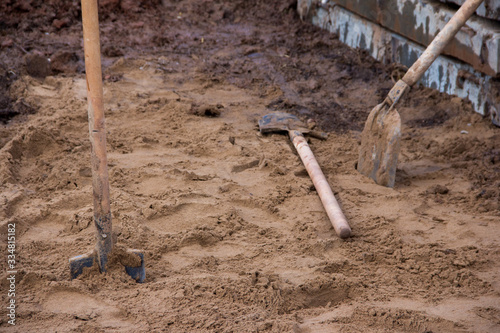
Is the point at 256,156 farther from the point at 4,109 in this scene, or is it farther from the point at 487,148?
the point at 4,109

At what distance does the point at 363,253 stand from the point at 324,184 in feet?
2.30

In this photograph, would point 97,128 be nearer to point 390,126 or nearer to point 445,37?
point 390,126

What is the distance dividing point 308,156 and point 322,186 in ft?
1.55

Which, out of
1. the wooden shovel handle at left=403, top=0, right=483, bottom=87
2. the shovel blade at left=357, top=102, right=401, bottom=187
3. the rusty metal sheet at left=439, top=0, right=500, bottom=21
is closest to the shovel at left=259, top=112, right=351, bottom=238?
the shovel blade at left=357, top=102, right=401, bottom=187

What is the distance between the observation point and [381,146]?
3.67 m

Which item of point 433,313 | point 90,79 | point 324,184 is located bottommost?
point 433,313

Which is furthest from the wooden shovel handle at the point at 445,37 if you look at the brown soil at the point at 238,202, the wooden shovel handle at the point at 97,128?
the wooden shovel handle at the point at 97,128

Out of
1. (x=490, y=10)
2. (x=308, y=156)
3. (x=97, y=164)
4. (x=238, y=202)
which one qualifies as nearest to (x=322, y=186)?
(x=308, y=156)

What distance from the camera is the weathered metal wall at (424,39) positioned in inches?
172

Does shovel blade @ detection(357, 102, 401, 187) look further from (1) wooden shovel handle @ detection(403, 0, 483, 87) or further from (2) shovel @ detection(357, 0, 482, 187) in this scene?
(1) wooden shovel handle @ detection(403, 0, 483, 87)

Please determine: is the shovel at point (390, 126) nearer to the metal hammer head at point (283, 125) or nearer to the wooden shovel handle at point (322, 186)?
the wooden shovel handle at point (322, 186)

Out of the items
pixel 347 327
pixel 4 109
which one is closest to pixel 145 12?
pixel 4 109

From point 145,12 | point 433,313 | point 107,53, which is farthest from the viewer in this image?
point 145,12

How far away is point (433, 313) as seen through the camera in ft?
7.53
